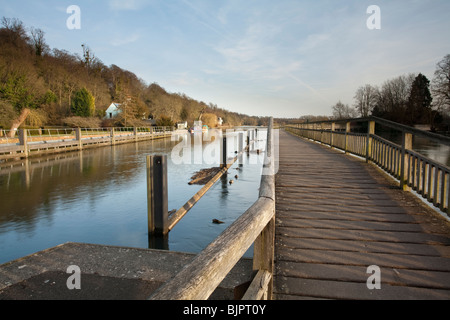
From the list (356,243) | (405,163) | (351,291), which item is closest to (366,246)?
(356,243)

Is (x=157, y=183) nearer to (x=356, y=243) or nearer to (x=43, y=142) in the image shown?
(x=356, y=243)

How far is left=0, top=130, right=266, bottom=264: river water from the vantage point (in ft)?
20.0

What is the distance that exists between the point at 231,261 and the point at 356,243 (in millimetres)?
2073

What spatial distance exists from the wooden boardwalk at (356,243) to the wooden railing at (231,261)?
0.37 m

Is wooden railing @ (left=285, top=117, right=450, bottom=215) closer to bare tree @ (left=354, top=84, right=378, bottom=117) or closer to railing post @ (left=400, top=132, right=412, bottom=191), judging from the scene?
railing post @ (left=400, top=132, right=412, bottom=191)

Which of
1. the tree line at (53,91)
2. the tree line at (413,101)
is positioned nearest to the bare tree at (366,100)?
the tree line at (413,101)

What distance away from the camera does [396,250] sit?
2.72 meters

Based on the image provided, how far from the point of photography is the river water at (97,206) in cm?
609

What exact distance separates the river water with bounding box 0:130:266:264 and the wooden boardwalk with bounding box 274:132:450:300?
1993mm

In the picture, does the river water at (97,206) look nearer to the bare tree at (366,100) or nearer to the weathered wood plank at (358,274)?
the weathered wood plank at (358,274)

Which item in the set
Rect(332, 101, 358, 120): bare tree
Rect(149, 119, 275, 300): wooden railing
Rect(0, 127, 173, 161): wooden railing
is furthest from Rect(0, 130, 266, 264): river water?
Rect(332, 101, 358, 120): bare tree
